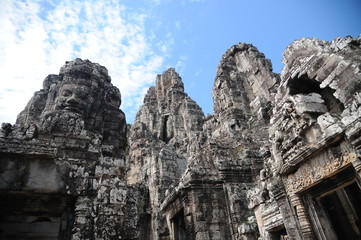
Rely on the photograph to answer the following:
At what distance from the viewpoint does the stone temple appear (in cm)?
392

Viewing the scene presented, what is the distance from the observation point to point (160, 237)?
421 inches

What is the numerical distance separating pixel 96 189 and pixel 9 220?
1481 millimetres

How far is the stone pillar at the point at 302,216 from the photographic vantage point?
4.80 m

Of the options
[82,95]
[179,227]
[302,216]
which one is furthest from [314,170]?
[179,227]

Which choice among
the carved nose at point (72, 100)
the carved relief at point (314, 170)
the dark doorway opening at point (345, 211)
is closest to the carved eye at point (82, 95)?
the carved nose at point (72, 100)

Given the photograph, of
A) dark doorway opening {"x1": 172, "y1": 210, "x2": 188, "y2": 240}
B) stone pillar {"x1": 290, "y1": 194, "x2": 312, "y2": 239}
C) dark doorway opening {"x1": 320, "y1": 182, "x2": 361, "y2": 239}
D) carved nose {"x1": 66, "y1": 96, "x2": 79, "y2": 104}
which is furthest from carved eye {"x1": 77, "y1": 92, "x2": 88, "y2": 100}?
dark doorway opening {"x1": 172, "y1": 210, "x2": 188, "y2": 240}

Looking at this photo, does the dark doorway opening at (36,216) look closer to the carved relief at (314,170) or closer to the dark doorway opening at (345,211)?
the carved relief at (314,170)

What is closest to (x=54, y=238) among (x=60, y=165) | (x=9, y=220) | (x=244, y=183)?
(x=9, y=220)

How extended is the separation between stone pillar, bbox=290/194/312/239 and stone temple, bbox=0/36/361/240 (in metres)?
0.02

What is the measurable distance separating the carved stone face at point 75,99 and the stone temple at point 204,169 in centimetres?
2

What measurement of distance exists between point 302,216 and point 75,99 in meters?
5.94

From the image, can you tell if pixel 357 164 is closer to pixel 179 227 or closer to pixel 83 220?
pixel 83 220

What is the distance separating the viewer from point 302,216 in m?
4.98

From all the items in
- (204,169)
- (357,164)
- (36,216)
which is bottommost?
(36,216)
